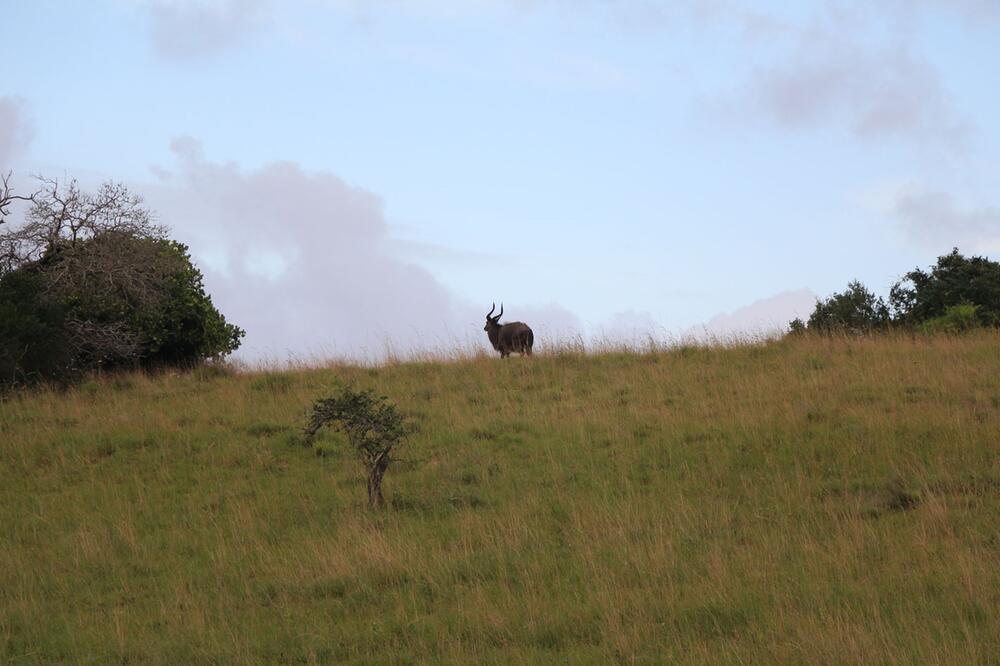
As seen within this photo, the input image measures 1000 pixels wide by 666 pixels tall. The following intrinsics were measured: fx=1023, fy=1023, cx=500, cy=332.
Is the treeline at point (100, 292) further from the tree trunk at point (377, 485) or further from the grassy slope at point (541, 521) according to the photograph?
the tree trunk at point (377, 485)

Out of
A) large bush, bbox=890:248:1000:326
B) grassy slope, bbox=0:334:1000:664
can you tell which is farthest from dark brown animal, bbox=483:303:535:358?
large bush, bbox=890:248:1000:326

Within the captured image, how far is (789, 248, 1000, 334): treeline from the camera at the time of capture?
25.3 m

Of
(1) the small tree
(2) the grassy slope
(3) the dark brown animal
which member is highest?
(3) the dark brown animal

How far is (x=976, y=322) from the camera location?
23156mm

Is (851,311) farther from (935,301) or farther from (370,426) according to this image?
(370,426)

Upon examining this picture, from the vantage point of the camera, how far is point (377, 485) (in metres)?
11.9

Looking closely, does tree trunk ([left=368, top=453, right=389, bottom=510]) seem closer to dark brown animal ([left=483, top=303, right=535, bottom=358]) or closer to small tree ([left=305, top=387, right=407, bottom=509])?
small tree ([left=305, top=387, right=407, bottom=509])

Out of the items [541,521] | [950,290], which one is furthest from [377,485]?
[950,290]

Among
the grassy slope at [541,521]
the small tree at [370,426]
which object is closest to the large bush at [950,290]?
the grassy slope at [541,521]

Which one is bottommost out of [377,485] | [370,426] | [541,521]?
[541,521]

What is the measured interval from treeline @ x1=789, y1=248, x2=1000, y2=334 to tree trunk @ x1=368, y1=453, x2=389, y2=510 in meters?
15.6

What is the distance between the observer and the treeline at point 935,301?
25.3 metres

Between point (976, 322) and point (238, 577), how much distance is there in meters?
19.0

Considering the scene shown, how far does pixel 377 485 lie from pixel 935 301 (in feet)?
68.3
